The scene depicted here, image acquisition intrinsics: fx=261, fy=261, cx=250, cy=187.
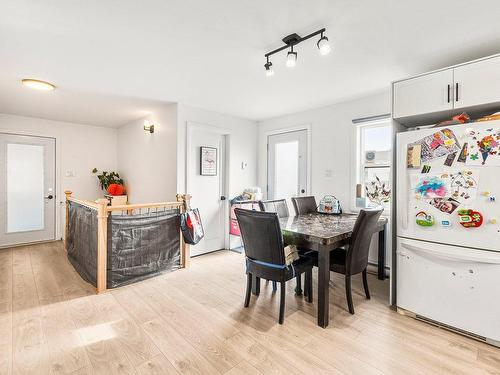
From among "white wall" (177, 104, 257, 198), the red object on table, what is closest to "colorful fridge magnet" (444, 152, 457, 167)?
"white wall" (177, 104, 257, 198)

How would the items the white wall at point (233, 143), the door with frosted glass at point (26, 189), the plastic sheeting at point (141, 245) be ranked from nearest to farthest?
the plastic sheeting at point (141, 245) < the white wall at point (233, 143) < the door with frosted glass at point (26, 189)

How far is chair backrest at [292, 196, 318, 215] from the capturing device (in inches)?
136

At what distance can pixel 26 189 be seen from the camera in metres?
4.67

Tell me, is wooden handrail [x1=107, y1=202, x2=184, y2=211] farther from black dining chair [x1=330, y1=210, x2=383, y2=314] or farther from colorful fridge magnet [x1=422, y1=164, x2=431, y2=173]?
colorful fridge magnet [x1=422, y1=164, x2=431, y2=173]

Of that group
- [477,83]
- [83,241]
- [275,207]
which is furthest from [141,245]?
[477,83]

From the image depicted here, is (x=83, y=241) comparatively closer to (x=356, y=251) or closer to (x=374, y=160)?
(x=356, y=251)

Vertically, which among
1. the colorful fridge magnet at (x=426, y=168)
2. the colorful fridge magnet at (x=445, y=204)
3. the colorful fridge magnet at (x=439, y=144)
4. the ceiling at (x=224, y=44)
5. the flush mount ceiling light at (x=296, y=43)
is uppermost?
the ceiling at (x=224, y=44)

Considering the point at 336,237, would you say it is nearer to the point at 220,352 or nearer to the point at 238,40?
the point at 220,352

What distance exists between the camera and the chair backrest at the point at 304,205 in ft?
11.4

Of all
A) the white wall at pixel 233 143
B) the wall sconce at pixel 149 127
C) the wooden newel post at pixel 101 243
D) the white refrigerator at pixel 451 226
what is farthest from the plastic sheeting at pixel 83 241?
the white refrigerator at pixel 451 226

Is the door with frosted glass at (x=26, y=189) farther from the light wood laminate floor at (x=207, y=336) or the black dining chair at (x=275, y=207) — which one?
the black dining chair at (x=275, y=207)

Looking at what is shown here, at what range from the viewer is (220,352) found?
185 centimetres

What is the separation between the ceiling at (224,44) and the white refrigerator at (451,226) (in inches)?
29.8

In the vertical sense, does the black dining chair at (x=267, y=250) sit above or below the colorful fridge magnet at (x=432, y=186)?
below
